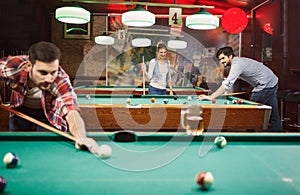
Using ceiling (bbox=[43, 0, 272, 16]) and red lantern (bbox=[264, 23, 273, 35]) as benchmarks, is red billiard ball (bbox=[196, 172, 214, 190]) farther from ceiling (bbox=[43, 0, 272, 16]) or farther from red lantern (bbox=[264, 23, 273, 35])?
ceiling (bbox=[43, 0, 272, 16])

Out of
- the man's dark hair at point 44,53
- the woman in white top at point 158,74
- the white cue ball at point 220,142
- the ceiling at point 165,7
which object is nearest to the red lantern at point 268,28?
the ceiling at point 165,7

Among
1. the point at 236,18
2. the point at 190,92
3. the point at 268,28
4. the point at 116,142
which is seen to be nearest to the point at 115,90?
the point at 190,92

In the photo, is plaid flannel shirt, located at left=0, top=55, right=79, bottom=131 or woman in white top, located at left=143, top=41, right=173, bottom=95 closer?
plaid flannel shirt, located at left=0, top=55, right=79, bottom=131

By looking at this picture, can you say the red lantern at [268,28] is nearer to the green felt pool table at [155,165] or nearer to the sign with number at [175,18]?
the sign with number at [175,18]

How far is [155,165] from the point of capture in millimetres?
1402

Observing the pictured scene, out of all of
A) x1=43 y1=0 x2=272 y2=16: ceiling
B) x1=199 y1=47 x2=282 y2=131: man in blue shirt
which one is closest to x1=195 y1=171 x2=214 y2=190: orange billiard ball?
x1=199 y1=47 x2=282 y2=131: man in blue shirt

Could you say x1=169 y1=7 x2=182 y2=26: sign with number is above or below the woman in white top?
above

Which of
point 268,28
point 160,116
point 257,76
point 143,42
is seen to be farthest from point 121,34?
point 160,116

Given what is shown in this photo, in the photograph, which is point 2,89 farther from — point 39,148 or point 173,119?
point 39,148

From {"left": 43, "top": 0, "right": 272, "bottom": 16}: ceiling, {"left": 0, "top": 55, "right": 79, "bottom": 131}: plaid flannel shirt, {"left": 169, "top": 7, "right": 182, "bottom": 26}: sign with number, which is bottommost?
{"left": 0, "top": 55, "right": 79, "bottom": 131}: plaid flannel shirt

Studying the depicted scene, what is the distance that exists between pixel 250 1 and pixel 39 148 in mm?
6072

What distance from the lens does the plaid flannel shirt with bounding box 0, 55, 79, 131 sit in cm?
185

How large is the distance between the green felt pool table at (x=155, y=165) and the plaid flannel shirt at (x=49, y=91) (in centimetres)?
22

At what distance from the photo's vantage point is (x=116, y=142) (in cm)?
179
